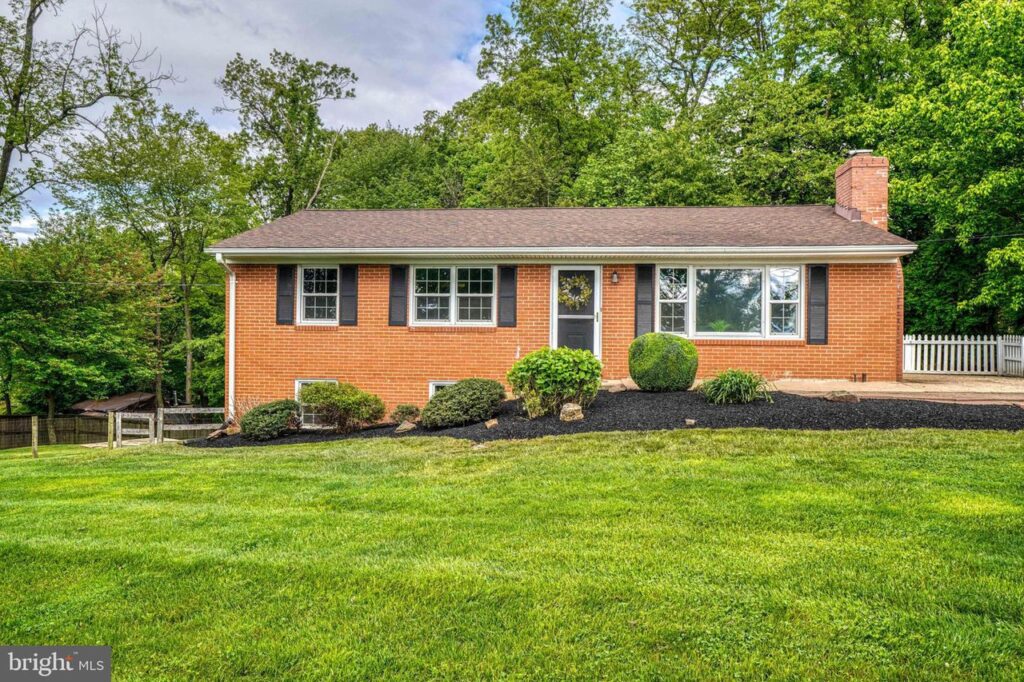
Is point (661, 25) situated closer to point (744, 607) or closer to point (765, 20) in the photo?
point (765, 20)

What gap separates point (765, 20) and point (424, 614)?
2892cm

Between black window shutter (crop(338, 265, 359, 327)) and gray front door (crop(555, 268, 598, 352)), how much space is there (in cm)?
418

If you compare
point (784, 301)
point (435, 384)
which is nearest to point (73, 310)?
point (435, 384)

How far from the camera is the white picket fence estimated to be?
15519 millimetres

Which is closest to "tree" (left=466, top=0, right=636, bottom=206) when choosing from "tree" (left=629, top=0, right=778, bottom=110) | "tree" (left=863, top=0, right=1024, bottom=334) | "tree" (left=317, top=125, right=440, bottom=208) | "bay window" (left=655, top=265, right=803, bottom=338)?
"tree" (left=629, top=0, right=778, bottom=110)

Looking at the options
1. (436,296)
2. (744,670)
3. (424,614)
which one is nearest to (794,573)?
(744,670)

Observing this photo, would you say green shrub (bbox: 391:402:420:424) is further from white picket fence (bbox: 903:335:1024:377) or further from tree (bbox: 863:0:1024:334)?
tree (bbox: 863:0:1024:334)

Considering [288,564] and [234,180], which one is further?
[234,180]

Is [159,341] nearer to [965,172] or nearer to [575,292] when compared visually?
[575,292]

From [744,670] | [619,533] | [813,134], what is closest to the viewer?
[744,670]

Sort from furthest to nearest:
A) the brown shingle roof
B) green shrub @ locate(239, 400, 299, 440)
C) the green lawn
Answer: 1. the brown shingle roof
2. green shrub @ locate(239, 400, 299, 440)
3. the green lawn

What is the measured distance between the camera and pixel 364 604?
3.16m

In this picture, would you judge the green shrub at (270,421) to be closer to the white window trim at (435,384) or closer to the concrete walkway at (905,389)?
the white window trim at (435,384)

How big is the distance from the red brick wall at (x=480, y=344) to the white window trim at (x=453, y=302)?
0.51 feet
